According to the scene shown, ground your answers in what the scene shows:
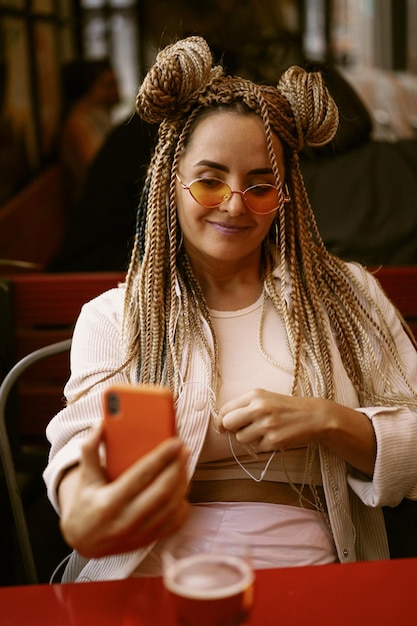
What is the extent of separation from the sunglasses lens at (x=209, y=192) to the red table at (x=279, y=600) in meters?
0.70

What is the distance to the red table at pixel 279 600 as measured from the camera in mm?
1016

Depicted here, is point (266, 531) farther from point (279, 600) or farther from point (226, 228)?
point (226, 228)

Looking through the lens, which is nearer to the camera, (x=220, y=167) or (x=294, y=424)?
(x=294, y=424)

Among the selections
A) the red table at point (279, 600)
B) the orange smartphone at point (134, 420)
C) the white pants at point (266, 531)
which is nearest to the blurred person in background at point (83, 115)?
the white pants at point (266, 531)

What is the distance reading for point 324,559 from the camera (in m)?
1.44

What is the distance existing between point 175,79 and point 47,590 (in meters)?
0.94

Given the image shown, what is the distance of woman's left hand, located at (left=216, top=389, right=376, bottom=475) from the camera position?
4.15ft

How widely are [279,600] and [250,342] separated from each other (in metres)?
0.60

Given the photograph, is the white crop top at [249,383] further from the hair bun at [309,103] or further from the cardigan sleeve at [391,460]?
the hair bun at [309,103]

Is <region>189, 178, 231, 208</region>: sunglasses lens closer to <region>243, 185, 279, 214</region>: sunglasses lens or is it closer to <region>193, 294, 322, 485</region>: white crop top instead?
<region>243, 185, 279, 214</region>: sunglasses lens

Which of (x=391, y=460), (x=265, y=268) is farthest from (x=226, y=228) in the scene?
(x=391, y=460)

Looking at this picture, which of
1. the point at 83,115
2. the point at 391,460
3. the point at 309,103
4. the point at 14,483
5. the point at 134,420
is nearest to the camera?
the point at 134,420

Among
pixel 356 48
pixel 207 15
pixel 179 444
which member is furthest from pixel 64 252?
pixel 356 48

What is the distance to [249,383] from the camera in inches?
58.6
